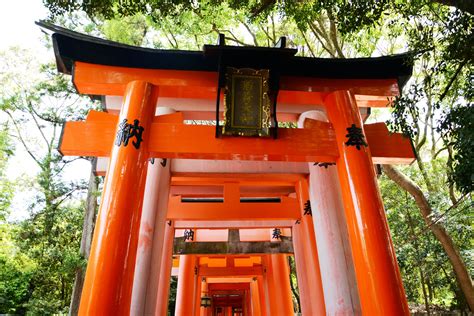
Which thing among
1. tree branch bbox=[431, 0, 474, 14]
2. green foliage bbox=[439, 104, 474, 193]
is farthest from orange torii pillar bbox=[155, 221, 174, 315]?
tree branch bbox=[431, 0, 474, 14]

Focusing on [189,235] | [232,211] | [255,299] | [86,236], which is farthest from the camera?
[255,299]

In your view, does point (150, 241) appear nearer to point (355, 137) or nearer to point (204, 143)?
point (204, 143)

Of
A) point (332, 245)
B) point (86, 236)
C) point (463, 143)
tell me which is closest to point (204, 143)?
point (332, 245)

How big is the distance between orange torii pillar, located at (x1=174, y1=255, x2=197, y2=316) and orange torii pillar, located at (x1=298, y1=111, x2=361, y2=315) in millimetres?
6859

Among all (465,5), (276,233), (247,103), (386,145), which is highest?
(465,5)

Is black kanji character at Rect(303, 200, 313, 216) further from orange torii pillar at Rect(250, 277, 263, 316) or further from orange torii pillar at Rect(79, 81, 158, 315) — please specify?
orange torii pillar at Rect(250, 277, 263, 316)

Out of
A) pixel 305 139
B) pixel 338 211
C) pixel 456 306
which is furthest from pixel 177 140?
pixel 456 306

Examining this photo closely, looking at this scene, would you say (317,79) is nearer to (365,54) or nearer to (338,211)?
(338,211)

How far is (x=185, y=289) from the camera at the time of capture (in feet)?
36.6

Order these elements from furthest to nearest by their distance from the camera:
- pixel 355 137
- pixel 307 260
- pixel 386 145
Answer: pixel 307 260 → pixel 386 145 → pixel 355 137

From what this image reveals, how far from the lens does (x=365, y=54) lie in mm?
9539

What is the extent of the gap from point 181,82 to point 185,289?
839 centimetres

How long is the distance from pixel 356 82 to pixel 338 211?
2286mm

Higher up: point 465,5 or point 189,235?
point 465,5
